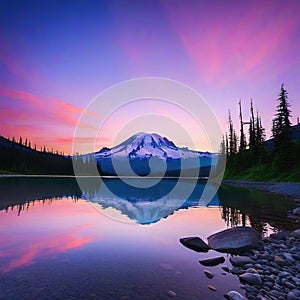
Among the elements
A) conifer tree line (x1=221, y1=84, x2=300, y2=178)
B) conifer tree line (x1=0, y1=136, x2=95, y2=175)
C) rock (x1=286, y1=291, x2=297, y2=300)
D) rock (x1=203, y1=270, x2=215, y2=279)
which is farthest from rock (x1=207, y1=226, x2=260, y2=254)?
conifer tree line (x1=0, y1=136, x2=95, y2=175)

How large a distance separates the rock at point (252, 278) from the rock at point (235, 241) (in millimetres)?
2814

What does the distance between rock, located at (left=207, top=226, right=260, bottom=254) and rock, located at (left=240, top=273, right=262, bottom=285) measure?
2.81 m

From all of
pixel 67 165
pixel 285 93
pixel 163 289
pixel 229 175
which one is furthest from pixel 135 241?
pixel 67 165

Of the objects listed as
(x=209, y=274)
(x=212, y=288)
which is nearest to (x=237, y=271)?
(x=209, y=274)

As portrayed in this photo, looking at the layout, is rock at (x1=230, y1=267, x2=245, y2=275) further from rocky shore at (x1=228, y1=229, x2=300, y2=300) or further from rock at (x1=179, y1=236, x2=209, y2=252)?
rock at (x1=179, y1=236, x2=209, y2=252)

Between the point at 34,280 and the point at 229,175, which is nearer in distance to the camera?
the point at 34,280

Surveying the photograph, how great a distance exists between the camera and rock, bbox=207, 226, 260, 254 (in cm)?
1049

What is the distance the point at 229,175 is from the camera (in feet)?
285

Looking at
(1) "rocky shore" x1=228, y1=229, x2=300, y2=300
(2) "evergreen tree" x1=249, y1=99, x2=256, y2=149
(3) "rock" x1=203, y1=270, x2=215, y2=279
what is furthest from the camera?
(2) "evergreen tree" x1=249, y1=99, x2=256, y2=149

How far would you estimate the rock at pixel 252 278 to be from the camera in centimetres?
731

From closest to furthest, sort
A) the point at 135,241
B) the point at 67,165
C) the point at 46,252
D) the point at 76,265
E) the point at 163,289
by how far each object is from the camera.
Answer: the point at 163,289
the point at 76,265
the point at 46,252
the point at 135,241
the point at 67,165

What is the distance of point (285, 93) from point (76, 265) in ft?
207

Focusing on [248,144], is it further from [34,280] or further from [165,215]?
[34,280]

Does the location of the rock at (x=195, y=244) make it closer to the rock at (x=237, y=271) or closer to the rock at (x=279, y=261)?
the rock at (x=237, y=271)
